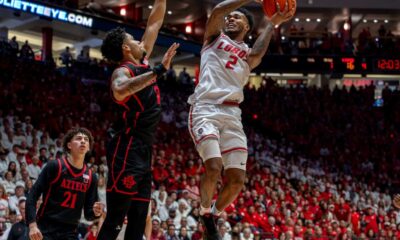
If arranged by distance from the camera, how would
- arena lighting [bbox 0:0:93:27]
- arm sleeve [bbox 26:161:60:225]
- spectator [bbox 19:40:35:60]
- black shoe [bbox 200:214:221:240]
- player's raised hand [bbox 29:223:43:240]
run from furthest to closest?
spectator [bbox 19:40:35:60] < arena lighting [bbox 0:0:93:27] < arm sleeve [bbox 26:161:60:225] < player's raised hand [bbox 29:223:43:240] < black shoe [bbox 200:214:221:240]

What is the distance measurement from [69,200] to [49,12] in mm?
15854

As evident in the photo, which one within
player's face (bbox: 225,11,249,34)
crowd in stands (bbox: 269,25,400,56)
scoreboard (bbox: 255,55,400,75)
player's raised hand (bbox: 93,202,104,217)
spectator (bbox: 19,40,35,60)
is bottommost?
player's raised hand (bbox: 93,202,104,217)

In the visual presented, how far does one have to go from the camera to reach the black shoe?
5559 mm

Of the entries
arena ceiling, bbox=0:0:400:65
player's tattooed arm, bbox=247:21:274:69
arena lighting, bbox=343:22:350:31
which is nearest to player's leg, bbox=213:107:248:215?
player's tattooed arm, bbox=247:21:274:69

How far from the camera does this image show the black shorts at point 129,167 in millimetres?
5227

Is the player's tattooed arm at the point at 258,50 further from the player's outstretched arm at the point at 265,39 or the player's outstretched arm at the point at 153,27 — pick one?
the player's outstretched arm at the point at 153,27

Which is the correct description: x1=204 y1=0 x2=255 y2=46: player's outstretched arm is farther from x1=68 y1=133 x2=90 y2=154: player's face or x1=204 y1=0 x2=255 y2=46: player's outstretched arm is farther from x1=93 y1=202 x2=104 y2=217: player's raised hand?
x1=93 y1=202 x2=104 y2=217: player's raised hand

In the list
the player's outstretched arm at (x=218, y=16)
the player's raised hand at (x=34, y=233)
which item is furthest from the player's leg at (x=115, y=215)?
the player's outstretched arm at (x=218, y=16)

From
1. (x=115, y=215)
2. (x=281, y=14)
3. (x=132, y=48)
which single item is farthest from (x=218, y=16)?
(x=115, y=215)

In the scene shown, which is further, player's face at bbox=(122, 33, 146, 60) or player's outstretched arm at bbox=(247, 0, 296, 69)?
player's outstretched arm at bbox=(247, 0, 296, 69)

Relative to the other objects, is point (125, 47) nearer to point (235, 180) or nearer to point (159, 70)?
point (159, 70)

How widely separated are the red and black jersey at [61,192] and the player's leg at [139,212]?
1.18m

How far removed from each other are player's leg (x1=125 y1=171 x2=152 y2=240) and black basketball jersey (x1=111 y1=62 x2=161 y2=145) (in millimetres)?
354

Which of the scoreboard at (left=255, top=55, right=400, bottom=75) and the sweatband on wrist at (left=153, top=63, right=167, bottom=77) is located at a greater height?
the scoreboard at (left=255, top=55, right=400, bottom=75)
